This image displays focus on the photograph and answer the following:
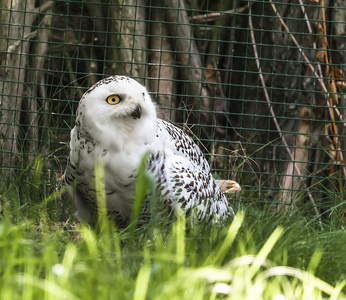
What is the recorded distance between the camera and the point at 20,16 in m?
5.11

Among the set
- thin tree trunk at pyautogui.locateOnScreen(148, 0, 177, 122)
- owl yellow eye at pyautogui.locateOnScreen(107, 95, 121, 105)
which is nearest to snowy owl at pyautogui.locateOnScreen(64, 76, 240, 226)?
owl yellow eye at pyautogui.locateOnScreen(107, 95, 121, 105)

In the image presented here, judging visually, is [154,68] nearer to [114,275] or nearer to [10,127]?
[10,127]

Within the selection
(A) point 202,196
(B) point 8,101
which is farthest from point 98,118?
(B) point 8,101

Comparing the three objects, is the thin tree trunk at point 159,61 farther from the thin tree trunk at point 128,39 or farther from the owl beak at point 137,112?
the owl beak at point 137,112

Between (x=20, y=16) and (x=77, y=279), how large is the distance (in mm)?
3381

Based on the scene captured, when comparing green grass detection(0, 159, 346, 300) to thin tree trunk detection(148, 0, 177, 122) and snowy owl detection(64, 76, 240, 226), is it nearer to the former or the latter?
snowy owl detection(64, 76, 240, 226)

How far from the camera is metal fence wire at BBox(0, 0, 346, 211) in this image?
4707 millimetres

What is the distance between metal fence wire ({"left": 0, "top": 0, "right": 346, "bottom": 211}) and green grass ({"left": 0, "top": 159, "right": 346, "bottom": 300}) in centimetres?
160

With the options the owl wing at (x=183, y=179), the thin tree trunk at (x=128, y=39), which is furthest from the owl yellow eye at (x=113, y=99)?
the thin tree trunk at (x=128, y=39)

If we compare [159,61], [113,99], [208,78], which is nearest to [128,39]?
[159,61]

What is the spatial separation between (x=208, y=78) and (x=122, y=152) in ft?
9.14

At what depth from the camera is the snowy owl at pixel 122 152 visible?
11.2 feet

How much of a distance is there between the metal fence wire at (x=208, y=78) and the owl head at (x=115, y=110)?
1016 millimetres

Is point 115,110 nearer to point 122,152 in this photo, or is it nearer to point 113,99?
point 113,99
